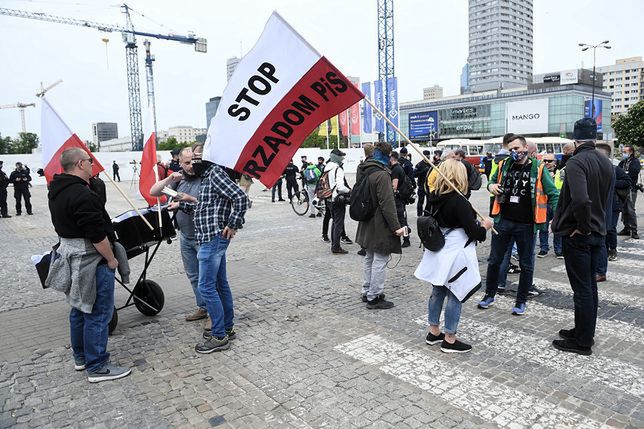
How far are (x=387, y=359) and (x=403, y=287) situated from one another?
240 centimetres

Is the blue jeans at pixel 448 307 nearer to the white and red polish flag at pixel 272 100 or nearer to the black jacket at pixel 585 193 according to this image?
the black jacket at pixel 585 193

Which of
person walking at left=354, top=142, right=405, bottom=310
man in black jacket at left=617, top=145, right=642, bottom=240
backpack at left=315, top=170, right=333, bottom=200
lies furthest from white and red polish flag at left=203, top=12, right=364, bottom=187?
man in black jacket at left=617, top=145, right=642, bottom=240

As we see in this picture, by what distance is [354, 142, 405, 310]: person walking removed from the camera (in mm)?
5555

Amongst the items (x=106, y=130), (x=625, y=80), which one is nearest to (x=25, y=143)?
(x=106, y=130)

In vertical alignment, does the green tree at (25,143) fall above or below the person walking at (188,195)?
above

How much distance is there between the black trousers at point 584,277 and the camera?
425cm

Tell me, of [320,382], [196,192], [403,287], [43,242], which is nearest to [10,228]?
[43,242]

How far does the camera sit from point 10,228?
13.6 m

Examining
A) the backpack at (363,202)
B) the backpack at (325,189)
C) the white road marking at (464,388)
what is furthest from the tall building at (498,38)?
the white road marking at (464,388)

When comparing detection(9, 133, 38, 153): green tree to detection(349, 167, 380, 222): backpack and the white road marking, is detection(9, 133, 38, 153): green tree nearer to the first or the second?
detection(349, 167, 380, 222): backpack

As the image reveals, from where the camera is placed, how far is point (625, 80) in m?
162

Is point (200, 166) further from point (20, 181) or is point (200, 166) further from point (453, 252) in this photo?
point (20, 181)

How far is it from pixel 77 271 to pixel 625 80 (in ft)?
640

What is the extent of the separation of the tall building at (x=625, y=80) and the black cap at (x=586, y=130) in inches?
7159
